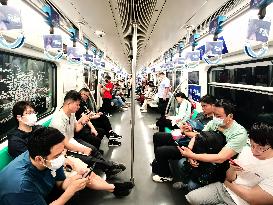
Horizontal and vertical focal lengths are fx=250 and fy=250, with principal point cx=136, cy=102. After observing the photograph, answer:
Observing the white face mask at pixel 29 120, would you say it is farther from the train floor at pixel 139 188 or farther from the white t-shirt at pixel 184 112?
the white t-shirt at pixel 184 112

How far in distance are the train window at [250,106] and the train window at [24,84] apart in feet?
12.1

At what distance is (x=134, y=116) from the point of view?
12.4 ft

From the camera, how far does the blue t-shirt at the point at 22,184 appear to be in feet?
6.16

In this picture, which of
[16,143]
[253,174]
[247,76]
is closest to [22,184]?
[16,143]

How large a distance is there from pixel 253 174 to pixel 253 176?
0.02m

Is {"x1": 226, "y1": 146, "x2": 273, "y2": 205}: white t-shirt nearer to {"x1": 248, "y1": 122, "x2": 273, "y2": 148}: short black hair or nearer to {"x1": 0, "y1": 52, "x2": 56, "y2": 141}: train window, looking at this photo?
{"x1": 248, "y1": 122, "x2": 273, "y2": 148}: short black hair

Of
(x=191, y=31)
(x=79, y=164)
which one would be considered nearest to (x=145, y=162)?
(x=79, y=164)

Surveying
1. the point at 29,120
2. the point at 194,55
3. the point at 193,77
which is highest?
the point at 194,55

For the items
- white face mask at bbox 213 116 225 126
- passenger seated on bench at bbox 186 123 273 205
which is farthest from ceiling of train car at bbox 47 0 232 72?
passenger seated on bench at bbox 186 123 273 205

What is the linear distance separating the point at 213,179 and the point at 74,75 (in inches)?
226

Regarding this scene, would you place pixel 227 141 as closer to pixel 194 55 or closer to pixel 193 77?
pixel 194 55

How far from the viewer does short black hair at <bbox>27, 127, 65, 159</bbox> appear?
6.61 feet

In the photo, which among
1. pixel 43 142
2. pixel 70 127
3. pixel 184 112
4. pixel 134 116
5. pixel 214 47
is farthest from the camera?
pixel 184 112

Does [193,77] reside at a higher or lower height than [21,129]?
higher
